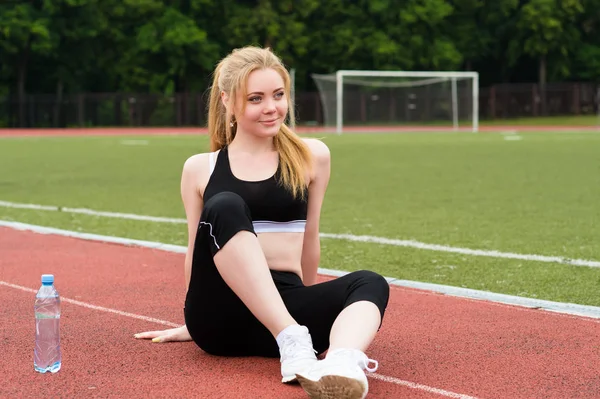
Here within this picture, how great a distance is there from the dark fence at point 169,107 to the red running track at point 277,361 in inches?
1749

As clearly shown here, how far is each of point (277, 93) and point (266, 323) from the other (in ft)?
3.52

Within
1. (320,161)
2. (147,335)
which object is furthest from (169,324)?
(320,161)

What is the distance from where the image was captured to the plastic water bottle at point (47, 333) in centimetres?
434

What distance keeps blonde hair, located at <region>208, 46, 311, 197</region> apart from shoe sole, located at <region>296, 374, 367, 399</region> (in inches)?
42.0

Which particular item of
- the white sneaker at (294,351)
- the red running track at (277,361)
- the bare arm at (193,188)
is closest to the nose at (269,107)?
the bare arm at (193,188)

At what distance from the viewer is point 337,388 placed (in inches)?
141

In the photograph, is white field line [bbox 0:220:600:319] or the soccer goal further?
the soccer goal

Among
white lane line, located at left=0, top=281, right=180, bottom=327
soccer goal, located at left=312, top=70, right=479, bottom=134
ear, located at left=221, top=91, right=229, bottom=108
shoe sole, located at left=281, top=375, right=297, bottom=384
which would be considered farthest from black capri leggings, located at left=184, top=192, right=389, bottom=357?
soccer goal, located at left=312, top=70, right=479, bottom=134

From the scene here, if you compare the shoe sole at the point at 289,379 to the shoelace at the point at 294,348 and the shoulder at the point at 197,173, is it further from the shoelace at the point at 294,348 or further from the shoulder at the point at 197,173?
the shoulder at the point at 197,173

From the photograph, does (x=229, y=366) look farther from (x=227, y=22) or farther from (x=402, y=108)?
(x=227, y=22)

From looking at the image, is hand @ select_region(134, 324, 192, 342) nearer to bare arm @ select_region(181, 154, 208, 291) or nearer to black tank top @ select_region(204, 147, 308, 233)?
bare arm @ select_region(181, 154, 208, 291)

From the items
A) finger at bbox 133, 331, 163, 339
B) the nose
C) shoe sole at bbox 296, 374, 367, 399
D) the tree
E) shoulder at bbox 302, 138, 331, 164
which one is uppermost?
the tree

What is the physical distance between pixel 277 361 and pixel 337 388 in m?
0.94

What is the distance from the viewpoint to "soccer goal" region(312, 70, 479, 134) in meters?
38.9
